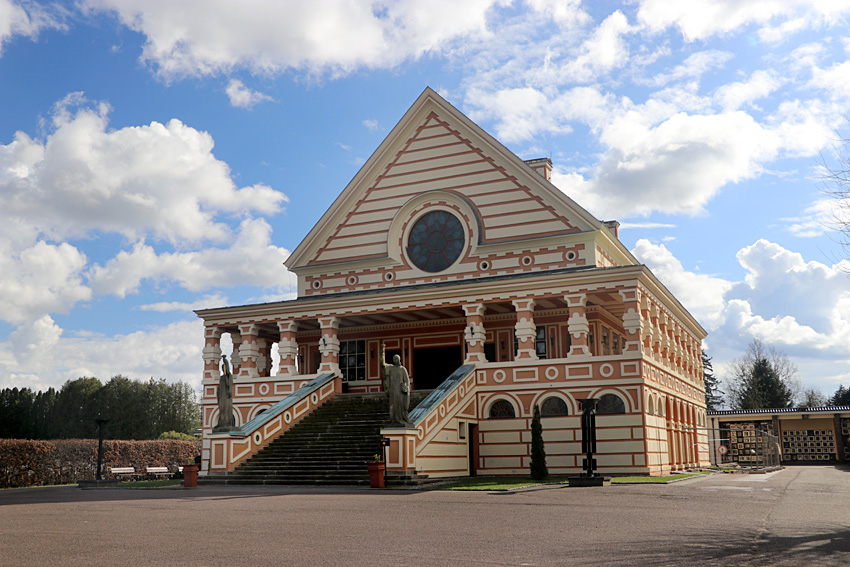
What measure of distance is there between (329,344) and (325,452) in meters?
6.56

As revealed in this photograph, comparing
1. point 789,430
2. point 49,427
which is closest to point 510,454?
point 789,430

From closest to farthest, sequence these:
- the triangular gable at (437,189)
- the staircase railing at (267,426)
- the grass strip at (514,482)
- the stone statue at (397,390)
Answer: the grass strip at (514,482), the stone statue at (397,390), the staircase railing at (267,426), the triangular gable at (437,189)

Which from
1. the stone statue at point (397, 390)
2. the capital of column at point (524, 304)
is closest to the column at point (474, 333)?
the capital of column at point (524, 304)

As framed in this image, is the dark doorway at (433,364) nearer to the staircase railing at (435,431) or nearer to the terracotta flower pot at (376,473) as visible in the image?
the staircase railing at (435,431)

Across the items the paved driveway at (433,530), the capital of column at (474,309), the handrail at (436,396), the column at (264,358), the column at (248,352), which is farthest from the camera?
the column at (264,358)

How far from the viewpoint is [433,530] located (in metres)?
10.4

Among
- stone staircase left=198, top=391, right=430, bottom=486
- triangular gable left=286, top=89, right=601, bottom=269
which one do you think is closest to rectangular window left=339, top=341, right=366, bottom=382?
triangular gable left=286, top=89, right=601, bottom=269

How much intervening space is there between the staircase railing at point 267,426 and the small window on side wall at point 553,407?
7821mm

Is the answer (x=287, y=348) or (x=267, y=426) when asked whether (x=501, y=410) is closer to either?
(x=267, y=426)

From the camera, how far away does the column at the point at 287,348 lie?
29.4 m

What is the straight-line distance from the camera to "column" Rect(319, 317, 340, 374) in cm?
2886

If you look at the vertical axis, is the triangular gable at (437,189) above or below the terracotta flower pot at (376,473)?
above

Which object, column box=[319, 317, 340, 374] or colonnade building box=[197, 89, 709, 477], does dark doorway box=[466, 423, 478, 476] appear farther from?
column box=[319, 317, 340, 374]

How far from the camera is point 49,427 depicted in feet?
224
